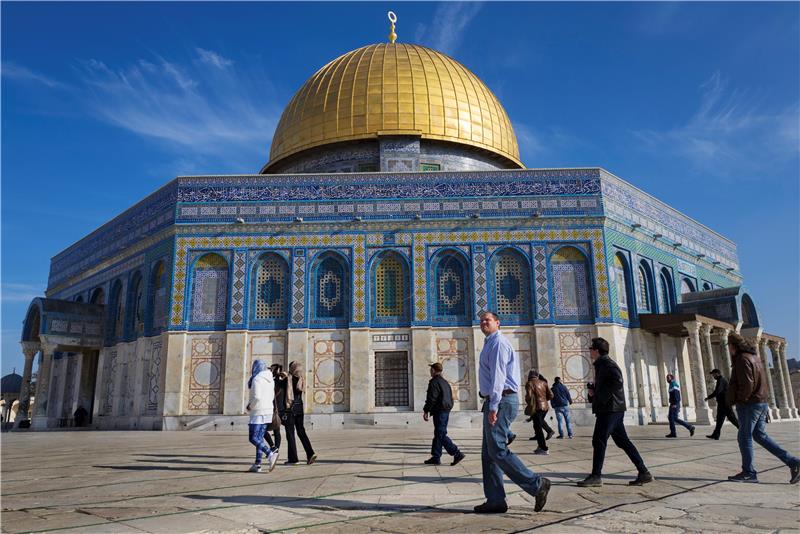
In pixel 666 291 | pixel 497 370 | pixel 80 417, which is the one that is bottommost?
pixel 80 417

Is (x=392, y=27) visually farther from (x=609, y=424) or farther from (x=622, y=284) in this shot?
(x=609, y=424)

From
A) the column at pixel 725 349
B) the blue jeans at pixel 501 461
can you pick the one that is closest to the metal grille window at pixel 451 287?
the column at pixel 725 349

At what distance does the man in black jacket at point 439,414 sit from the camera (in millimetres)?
7754

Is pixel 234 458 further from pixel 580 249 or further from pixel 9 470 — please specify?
pixel 580 249

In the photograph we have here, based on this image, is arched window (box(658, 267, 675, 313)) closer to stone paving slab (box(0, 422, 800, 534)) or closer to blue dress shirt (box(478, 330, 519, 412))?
stone paving slab (box(0, 422, 800, 534))

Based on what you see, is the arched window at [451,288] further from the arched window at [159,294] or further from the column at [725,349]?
the column at [725,349]

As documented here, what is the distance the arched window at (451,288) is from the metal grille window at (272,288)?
479 cm

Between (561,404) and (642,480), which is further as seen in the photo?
(561,404)

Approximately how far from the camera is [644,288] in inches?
824

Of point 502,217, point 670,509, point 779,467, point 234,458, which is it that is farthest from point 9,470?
point 502,217

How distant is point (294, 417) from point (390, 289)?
1101cm

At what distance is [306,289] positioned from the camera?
18.9 metres

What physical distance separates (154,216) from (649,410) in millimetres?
17398

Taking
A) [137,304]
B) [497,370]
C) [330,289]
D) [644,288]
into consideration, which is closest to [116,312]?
[137,304]
